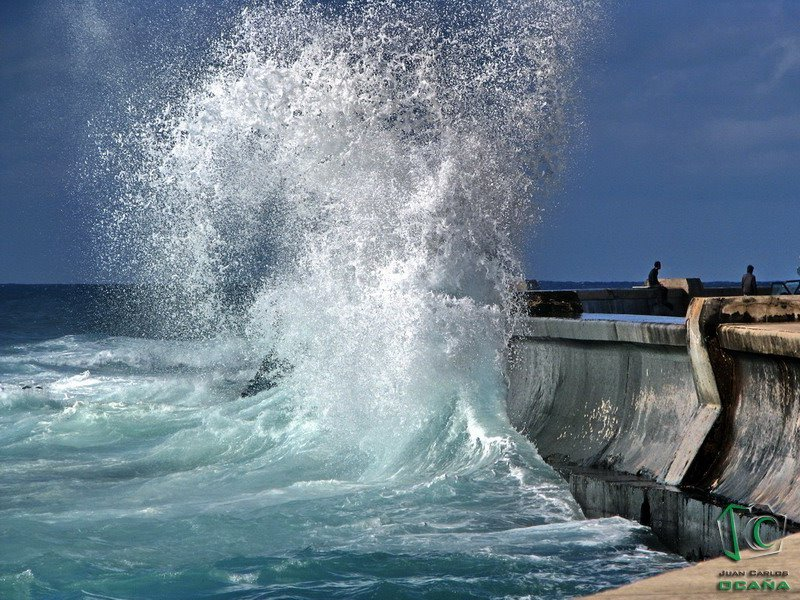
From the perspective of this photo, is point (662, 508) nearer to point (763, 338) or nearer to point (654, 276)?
point (763, 338)

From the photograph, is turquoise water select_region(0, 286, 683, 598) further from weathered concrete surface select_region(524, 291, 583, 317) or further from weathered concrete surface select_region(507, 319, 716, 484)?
weathered concrete surface select_region(524, 291, 583, 317)

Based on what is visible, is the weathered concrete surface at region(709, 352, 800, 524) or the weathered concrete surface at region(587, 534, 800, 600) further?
the weathered concrete surface at region(709, 352, 800, 524)

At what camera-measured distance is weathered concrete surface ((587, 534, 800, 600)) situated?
2746mm

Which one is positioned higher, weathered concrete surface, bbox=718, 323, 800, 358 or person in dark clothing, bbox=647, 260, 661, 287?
person in dark clothing, bbox=647, 260, 661, 287

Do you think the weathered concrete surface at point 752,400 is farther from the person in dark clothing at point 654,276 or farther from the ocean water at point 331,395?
the person in dark clothing at point 654,276

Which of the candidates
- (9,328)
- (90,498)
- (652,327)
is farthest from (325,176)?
(9,328)

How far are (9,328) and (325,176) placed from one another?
38.7 meters

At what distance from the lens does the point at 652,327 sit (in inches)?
252

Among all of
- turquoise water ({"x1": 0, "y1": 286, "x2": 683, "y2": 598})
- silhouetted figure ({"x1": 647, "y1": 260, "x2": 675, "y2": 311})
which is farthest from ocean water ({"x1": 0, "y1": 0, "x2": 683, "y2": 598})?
silhouetted figure ({"x1": 647, "y1": 260, "x2": 675, "y2": 311})

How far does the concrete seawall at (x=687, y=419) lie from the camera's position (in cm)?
516

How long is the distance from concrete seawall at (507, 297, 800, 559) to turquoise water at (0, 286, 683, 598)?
0.24m

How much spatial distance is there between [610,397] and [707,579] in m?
4.12

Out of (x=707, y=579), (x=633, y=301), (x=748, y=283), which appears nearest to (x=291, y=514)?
(x=707, y=579)

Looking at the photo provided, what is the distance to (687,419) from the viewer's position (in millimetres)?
5973
